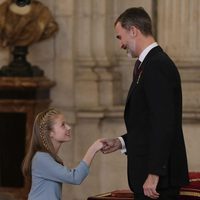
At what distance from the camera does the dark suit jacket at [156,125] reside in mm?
4016

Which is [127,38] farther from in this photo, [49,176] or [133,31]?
[49,176]

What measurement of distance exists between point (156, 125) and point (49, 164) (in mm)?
697

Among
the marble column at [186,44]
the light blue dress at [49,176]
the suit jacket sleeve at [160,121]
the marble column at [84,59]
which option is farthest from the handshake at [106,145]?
the marble column at [84,59]

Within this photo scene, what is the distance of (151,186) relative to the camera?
13.2 ft

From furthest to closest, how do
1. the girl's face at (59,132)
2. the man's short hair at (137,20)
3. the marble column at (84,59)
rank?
1. the marble column at (84,59)
2. the girl's face at (59,132)
3. the man's short hair at (137,20)

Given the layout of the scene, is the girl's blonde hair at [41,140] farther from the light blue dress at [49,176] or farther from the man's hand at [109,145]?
the man's hand at [109,145]

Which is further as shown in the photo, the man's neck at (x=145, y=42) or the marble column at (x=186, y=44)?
the marble column at (x=186, y=44)

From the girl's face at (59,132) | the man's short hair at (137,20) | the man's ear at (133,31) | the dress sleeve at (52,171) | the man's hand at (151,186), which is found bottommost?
the man's hand at (151,186)

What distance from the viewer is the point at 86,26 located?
25.6 ft

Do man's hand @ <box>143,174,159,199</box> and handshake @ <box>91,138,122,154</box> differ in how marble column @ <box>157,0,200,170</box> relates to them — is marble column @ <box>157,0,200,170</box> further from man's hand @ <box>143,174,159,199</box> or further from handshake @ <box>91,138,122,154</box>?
man's hand @ <box>143,174,159,199</box>

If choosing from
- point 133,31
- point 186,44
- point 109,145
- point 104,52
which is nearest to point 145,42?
point 133,31

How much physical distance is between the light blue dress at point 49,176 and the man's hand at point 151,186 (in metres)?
0.51

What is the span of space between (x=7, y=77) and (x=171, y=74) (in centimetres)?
353

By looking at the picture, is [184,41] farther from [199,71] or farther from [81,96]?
[81,96]
